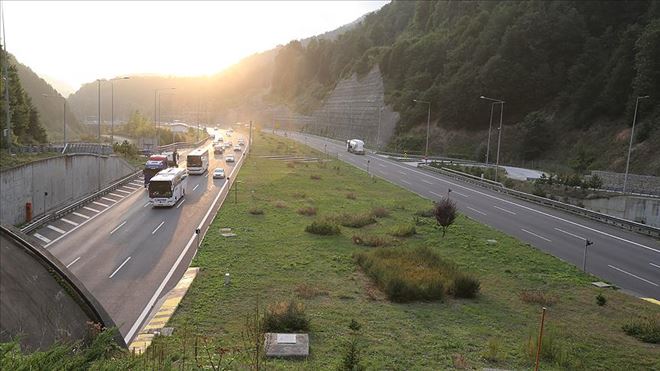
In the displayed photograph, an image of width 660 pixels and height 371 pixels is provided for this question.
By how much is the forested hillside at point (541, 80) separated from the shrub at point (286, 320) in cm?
5485

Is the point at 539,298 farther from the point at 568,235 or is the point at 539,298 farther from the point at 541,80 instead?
the point at 541,80

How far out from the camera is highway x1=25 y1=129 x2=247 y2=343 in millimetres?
20734

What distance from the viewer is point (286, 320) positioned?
16203 millimetres

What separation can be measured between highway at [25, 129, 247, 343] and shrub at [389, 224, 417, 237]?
12.8 metres

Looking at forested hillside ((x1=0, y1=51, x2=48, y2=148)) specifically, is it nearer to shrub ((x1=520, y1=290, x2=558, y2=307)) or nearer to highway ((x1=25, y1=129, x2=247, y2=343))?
highway ((x1=25, y1=129, x2=247, y2=343))

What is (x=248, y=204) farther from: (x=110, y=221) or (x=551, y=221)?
(x=551, y=221)

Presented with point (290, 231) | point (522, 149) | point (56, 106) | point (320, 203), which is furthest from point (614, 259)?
point (56, 106)

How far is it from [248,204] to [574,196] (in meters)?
33.0

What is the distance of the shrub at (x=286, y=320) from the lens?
16.1 m

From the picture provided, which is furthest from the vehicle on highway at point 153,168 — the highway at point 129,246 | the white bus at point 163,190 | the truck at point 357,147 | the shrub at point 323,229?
the truck at point 357,147

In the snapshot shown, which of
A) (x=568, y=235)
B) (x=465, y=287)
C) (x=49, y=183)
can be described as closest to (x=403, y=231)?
(x=465, y=287)

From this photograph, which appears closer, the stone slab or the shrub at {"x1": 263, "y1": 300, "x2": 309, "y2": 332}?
the stone slab

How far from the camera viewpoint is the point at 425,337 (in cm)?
1600

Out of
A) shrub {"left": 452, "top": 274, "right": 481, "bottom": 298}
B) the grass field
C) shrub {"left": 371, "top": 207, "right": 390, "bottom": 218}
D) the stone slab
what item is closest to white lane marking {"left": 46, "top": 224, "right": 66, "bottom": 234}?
the grass field
